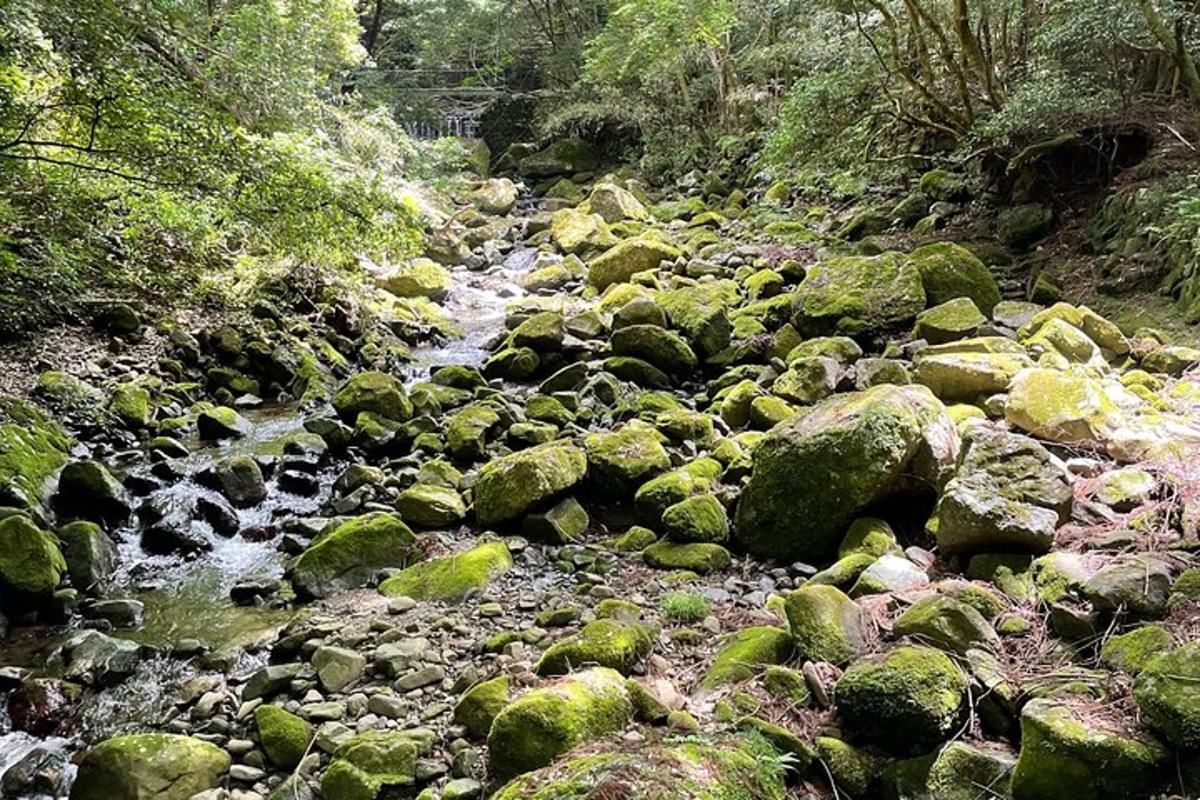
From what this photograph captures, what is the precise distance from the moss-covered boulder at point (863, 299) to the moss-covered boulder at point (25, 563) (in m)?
6.63

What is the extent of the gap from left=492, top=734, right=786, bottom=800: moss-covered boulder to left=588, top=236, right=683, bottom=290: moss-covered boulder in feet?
31.1

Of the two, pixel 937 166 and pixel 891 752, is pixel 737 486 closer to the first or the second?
pixel 891 752

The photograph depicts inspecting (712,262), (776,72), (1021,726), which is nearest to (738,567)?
(1021,726)

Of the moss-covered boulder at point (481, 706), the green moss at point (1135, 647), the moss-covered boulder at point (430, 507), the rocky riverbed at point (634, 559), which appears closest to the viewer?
the green moss at point (1135, 647)

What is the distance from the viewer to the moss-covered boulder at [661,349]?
27.2ft

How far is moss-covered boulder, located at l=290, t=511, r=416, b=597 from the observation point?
15.8ft

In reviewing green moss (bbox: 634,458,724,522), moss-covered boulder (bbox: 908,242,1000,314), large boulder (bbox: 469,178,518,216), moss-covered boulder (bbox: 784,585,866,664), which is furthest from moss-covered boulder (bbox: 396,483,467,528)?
large boulder (bbox: 469,178,518,216)

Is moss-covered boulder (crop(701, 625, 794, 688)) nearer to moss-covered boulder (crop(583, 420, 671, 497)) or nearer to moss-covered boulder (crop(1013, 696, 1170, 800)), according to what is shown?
moss-covered boulder (crop(1013, 696, 1170, 800))

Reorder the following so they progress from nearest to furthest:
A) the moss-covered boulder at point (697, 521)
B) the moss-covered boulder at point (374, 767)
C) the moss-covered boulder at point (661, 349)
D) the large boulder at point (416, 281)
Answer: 1. the moss-covered boulder at point (374, 767)
2. the moss-covered boulder at point (697, 521)
3. the moss-covered boulder at point (661, 349)
4. the large boulder at point (416, 281)

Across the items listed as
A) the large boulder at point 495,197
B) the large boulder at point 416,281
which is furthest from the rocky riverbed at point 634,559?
the large boulder at point 495,197

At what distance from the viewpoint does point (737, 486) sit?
554 centimetres

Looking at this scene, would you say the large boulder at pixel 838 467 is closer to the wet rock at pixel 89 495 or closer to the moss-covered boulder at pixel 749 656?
the moss-covered boulder at pixel 749 656

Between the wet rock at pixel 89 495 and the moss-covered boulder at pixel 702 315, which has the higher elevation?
the moss-covered boulder at pixel 702 315

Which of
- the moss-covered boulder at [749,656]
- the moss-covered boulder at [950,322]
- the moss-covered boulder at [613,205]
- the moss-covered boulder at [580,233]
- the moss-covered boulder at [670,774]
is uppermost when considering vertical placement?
the moss-covered boulder at [613,205]
